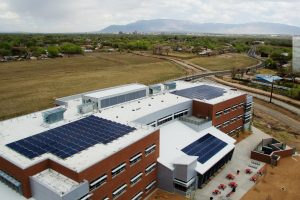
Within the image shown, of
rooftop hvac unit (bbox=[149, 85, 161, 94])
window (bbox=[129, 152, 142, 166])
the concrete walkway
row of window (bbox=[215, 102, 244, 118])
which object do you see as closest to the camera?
window (bbox=[129, 152, 142, 166])

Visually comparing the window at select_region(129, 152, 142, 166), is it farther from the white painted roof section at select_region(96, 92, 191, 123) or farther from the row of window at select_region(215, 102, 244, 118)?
the row of window at select_region(215, 102, 244, 118)

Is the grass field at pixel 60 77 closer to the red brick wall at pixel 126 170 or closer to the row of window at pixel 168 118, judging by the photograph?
the row of window at pixel 168 118

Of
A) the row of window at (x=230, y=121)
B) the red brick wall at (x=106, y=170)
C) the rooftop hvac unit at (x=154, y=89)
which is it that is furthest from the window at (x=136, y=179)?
the rooftop hvac unit at (x=154, y=89)

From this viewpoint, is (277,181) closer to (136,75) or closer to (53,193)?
(53,193)

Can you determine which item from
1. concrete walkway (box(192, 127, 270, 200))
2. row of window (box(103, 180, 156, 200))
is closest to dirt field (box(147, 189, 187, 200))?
row of window (box(103, 180, 156, 200))

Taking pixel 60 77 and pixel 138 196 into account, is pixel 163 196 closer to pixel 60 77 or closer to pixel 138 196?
pixel 138 196

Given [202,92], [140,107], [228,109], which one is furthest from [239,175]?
[202,92]

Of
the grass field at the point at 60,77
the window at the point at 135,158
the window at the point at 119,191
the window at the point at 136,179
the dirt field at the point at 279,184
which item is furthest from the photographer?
the grass field at the point at 60,77
